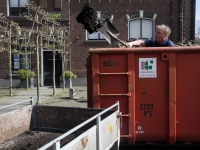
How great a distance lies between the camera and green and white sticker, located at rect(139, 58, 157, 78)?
16.7ft

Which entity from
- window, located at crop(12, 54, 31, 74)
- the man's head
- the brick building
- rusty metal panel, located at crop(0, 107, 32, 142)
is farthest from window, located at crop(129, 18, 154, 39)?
rusty metal panel, located at crop(0, 107, 32, 142)

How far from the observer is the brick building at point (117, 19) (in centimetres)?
2023

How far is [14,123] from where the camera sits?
505 centimetres

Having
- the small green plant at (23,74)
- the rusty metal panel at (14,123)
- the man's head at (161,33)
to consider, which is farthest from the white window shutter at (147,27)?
the rusty metal panel at (14,123)

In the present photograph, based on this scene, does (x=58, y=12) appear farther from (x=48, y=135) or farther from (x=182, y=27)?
(x=48, y=135)

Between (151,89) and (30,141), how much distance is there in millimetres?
2170

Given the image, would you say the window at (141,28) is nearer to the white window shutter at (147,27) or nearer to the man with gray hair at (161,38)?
the white window shutter at (147,27)

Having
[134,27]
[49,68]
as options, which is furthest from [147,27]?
[49,68]

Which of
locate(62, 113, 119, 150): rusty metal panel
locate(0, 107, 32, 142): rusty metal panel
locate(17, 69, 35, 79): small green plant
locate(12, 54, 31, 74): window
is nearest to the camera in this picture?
locate(62, 113, 119, 150): rusty metal panel

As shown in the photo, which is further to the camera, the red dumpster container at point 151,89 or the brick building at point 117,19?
the brick building at point 117,19

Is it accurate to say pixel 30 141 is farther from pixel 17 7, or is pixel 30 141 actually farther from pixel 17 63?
pixel 17 7

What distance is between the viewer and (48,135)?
5.15 m

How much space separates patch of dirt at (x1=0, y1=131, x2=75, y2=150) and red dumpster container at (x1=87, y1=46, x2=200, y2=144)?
92 cm

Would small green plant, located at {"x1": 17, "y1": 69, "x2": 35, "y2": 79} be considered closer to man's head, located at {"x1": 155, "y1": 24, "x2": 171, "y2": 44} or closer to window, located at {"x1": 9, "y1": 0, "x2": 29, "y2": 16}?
window, located at {"x1": 9, "y1": 0, "x2": 29, "y2": 16}
